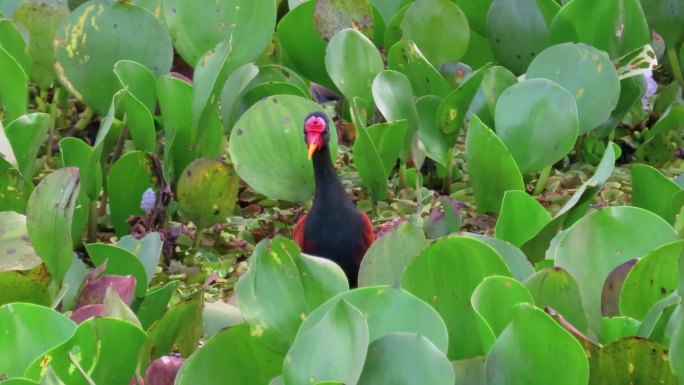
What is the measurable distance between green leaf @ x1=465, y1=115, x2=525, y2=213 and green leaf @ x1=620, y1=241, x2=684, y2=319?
1.01 meters

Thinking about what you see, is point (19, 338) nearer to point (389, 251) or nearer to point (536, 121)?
point (389, 251)

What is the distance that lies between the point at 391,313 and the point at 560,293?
0.32 metres

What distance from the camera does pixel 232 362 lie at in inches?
88.4

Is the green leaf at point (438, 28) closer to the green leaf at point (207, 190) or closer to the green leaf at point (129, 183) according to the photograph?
the green leaf at point (207, 190)

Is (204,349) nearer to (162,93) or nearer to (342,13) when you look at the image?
(162,93)

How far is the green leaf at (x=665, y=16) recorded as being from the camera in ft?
15.0

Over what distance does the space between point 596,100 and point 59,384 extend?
220cm

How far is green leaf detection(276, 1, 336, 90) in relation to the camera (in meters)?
4.38

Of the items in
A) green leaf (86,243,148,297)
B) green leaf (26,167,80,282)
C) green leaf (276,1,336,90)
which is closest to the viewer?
green leaf (26,167,80,282)

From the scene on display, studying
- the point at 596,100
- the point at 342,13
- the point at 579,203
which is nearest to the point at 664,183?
the point at 579,203

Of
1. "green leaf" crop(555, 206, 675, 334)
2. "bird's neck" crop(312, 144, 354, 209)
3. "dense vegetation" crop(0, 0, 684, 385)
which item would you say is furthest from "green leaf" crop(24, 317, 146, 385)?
"bird's neck" crop(312, 144, 354, 209)

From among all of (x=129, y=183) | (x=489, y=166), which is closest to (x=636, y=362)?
(x=489, y=166)

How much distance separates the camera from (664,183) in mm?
3174

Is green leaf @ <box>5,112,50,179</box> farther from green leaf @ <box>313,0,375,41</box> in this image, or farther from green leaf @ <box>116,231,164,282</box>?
green leaf @ <box>313,0,375,41</box>
